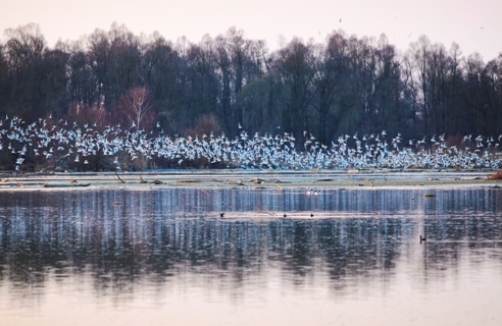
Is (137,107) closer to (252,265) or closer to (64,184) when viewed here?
(64,184)

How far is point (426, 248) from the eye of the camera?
23.5m

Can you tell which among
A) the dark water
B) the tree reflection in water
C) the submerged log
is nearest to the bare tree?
the submerged log

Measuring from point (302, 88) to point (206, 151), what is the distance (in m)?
14.8

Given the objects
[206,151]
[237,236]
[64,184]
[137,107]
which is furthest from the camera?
[137,107]

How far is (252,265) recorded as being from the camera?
2088 centimetres

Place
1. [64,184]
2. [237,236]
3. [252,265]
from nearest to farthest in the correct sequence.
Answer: [252,265] < [237,236] < [64,184]

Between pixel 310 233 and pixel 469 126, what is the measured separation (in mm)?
66527

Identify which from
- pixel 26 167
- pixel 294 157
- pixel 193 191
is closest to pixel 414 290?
pixel 193 191

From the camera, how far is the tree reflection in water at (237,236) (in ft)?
66.5

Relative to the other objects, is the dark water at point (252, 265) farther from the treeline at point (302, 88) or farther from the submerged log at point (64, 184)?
the treeline at point (302, 88)

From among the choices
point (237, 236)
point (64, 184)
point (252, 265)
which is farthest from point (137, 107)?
point (252, 265)

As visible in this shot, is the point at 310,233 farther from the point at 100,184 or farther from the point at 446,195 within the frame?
the point at 100,184

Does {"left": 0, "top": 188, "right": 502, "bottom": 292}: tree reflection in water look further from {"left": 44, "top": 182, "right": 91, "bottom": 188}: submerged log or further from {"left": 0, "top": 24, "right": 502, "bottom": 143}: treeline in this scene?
{"left": 0, "top": 24, "right": 502, "bottom": 143}: treeline

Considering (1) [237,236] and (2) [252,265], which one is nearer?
(2) [252,265]
